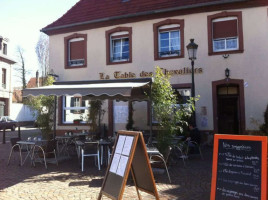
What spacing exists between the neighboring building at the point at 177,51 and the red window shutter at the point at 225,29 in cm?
4

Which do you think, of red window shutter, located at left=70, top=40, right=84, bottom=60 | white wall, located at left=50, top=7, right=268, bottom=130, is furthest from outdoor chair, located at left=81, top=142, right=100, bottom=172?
red window shutter, located at left=70, top=40, right=84, bottom=60

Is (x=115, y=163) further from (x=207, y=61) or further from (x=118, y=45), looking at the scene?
(x=118, y=45)

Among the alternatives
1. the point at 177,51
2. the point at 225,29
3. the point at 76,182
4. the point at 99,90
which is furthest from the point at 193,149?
the point at 225,29

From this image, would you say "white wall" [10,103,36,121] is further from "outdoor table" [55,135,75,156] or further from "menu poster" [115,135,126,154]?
"menu poster" [115,135,126,154]

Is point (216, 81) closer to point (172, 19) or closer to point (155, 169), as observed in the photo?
point (172, 19)

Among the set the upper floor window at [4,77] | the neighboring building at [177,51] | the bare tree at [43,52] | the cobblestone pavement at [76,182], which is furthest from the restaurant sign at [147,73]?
the bare tree at [43,52]

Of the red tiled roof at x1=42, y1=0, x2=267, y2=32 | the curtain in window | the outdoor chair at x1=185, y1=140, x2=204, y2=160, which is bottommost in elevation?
the outdoor chair at x1=185, y1=140, x2=204, y2=160

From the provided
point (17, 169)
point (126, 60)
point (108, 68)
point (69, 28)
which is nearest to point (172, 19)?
point (126, 60)

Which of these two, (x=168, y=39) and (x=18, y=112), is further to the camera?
(x=18, y=112)

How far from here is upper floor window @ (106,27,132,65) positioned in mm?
14734

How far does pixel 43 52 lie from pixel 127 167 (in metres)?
36.7

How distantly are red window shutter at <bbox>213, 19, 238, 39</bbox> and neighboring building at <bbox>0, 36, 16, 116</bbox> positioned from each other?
25696 mm

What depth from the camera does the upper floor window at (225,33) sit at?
12453 mm

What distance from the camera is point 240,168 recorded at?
380 cm
